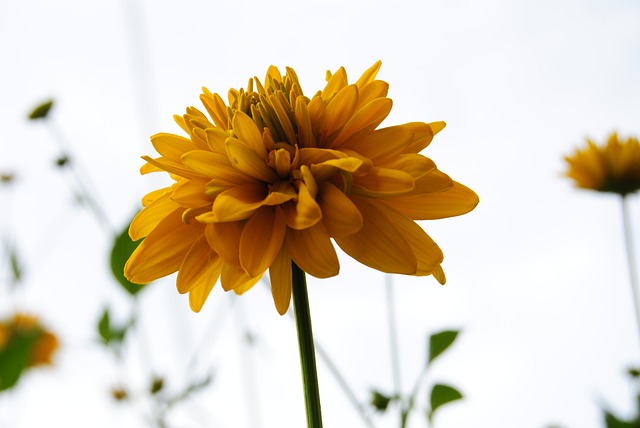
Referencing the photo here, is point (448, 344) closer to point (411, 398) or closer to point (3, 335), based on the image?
point (411, 398)

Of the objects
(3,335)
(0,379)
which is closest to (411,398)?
(0,379)

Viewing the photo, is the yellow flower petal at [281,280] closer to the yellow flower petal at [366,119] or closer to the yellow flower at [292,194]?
the yellow flower at [292,194]

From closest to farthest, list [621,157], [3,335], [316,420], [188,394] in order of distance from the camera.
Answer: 1. [316,420]
2. [188,394]
3. [621,157]
4. [3,335]

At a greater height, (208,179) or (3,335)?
(208,179)

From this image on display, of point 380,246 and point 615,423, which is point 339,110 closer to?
point 380,246

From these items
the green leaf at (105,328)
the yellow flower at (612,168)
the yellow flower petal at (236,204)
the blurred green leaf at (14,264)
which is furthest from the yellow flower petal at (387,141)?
the yellow flower at (612,168)

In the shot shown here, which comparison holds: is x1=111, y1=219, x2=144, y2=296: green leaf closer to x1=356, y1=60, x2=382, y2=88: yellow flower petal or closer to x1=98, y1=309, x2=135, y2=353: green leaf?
x1=98, y1=309, x2=135, y2=353: green leaf
